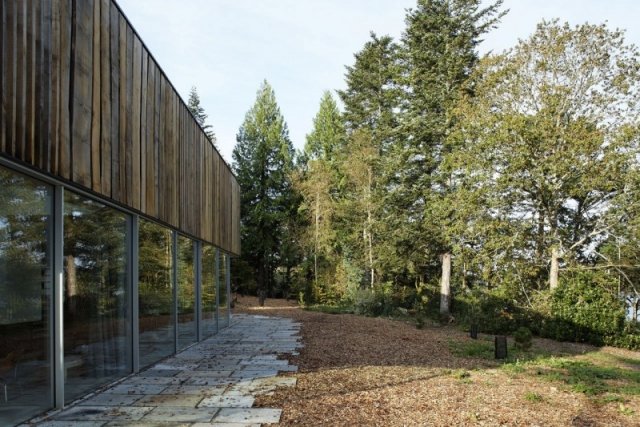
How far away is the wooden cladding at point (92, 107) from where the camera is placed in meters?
3.93

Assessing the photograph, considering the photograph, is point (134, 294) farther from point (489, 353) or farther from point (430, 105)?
point (430, 105)

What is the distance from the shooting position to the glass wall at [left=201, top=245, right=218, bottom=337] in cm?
1150

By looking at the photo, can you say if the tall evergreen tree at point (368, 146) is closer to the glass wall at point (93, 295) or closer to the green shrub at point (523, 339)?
the green shrub at point (523, 339)

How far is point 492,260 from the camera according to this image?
54.5 ft

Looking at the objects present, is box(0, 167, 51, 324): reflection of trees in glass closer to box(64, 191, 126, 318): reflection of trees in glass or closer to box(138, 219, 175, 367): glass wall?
box(64, 191, 126, 318): reflection of trees in glass

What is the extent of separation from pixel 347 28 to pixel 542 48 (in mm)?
7465

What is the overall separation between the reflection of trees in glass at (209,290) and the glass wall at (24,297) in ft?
21.9

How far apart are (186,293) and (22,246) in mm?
5577

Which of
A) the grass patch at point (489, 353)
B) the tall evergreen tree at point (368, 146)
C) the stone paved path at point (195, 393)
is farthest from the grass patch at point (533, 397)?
the tall evergreen tree at point (368, 146)

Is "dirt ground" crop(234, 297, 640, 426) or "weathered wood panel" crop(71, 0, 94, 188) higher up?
"weathered wood panel" crop(71, 0, 94, 188)

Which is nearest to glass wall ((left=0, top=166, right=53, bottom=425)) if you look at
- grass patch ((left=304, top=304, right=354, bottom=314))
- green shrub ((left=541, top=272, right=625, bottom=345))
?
green shrub ((left=541, top=272, right=625, bottom=345))

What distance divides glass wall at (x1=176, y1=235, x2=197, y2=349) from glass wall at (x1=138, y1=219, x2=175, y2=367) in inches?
19.7

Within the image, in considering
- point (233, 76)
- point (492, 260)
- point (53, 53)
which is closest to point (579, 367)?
point (492, 260)

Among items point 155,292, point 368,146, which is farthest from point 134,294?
point 368,146
